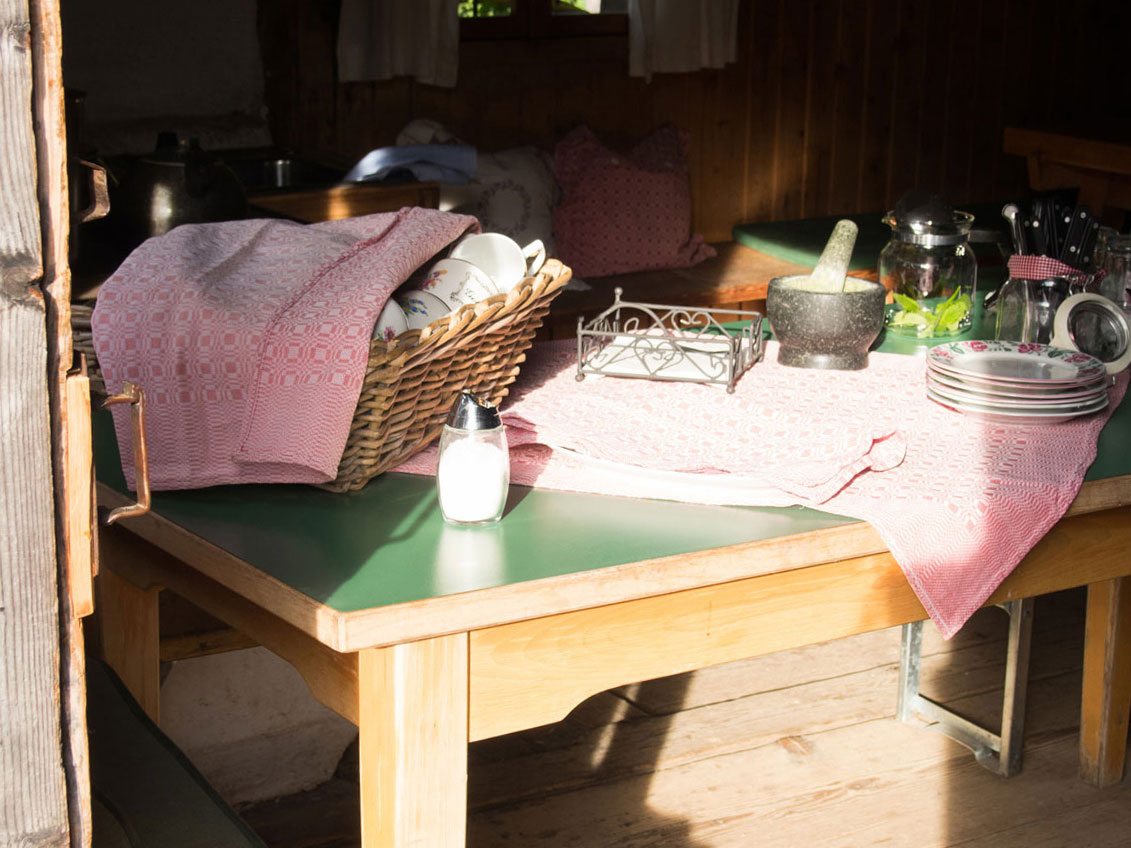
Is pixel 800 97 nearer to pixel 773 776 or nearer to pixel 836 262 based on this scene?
pixel 836 262

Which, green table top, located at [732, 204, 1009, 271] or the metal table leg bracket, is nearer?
the metal table leg bracket

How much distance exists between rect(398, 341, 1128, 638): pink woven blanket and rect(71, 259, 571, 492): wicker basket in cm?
6

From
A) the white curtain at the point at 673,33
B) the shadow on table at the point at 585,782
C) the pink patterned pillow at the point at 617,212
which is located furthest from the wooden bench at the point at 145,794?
the white curtain at the point at 673,33

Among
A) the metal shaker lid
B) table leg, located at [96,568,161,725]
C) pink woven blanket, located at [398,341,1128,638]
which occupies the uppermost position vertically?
the metal shaker lid

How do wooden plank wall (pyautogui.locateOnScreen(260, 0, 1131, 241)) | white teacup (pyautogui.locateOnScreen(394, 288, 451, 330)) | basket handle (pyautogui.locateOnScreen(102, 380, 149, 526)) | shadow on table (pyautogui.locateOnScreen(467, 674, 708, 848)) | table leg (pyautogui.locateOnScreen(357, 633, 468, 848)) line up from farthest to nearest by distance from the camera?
wooden plank wall (pyautogui.locateOnScreen(260, 0, 1131, 241)) < shadow on table (pyautogui.locateOnScreen(467, 674, 708, 848)) < white teacup (pyautogui.locateOnScreen(394, 288, 451, 330)) < table leg (pyautogui.locateOnScreen(357, 633, 468, 848)) < basket handle (pyautogui.locateOnScreen(102, 380, 149, 526))

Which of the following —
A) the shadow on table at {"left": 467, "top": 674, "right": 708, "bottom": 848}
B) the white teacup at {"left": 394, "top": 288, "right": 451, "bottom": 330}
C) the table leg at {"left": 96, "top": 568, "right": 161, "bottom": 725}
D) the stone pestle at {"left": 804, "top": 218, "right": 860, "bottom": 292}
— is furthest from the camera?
the shadow on table at {"left": 467, "top": 674, "right": 708, "bottom": 848}

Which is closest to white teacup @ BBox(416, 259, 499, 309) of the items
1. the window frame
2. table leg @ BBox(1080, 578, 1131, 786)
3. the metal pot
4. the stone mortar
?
the stone mortar

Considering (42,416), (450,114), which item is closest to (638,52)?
(450,114)

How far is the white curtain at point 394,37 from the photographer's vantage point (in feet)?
13.8

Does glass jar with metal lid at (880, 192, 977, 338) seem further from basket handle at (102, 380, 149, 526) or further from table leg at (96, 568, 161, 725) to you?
basket handle at (102, 380, 149, 526)

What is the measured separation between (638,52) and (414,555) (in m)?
3.48

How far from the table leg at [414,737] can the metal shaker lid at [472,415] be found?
26cm

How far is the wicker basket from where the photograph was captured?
5.35 ft

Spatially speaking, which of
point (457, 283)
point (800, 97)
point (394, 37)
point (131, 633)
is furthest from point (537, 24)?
point (131, 633)
